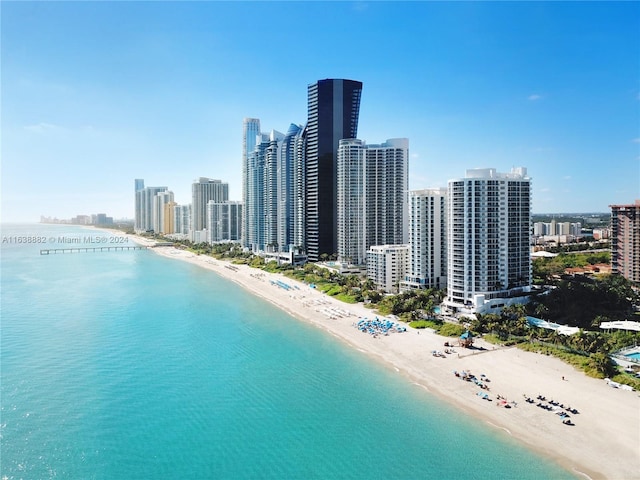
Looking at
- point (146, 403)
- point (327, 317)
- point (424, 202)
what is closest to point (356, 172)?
point (424, 202)

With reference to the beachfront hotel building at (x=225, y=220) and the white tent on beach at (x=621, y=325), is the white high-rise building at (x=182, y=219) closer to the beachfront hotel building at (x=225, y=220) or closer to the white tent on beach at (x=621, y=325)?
the beachfront hotel building at (x=225, y=220)

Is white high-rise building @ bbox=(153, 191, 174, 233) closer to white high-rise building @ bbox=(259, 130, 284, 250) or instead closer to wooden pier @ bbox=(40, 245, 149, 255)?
wooden pier @ bbox=(40, 245, 149, 255)

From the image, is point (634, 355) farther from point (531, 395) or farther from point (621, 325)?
point (531, 395)

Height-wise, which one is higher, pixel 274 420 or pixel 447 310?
pixel 447 310

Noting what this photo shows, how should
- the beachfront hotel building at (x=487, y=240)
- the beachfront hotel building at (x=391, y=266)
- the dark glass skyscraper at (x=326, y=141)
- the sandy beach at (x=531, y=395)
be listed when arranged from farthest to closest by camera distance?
1. the dark glass skyscraper at (x=326, y=141)
2. the beachfront hotel building at (x=391, y=266)
3. the beachfront hotel building at (x=487, y=240)
4. the sandy beach at (x=531, y=395)

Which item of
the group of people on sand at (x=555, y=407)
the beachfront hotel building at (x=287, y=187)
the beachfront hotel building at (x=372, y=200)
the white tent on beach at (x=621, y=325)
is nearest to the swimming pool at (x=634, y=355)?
the white tent on beach at (x=621, y=325)

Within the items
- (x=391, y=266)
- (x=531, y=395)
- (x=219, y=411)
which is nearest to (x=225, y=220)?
(x=391, y=266)

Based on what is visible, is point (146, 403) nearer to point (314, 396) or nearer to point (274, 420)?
point (274, 420)
